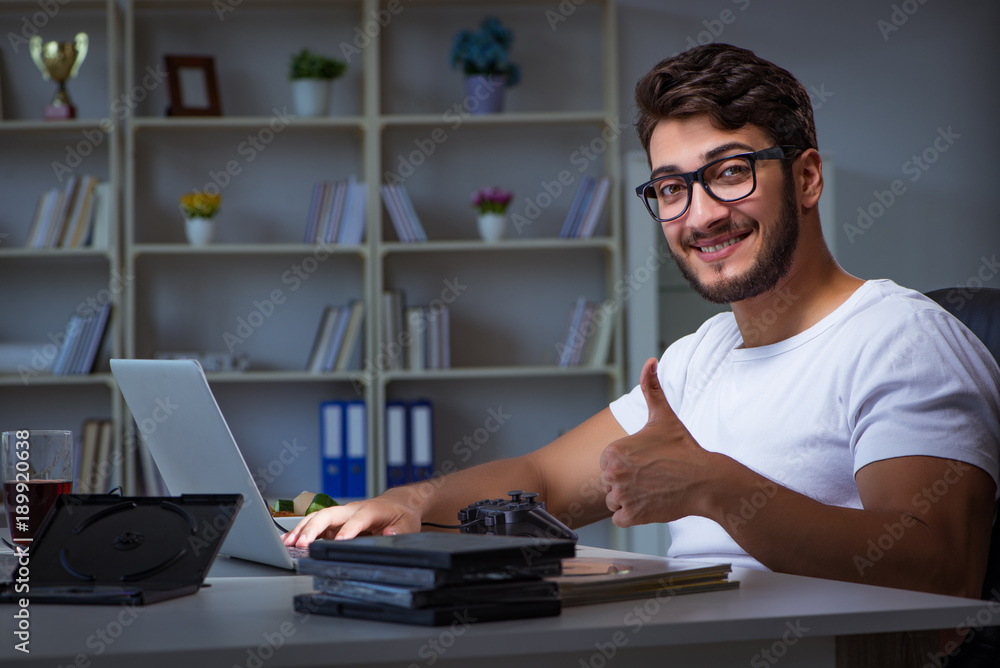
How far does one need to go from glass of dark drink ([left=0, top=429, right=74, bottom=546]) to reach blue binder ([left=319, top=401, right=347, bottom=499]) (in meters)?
2.20

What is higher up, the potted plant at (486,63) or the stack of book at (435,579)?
the potted plant at (486,63)

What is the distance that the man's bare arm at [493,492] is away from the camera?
122 cm

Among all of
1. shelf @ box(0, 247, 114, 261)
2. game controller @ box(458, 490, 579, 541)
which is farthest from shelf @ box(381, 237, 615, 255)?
game controller @ box(458, 490, 579, 541)

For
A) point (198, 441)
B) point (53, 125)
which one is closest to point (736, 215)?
point (198, 441)

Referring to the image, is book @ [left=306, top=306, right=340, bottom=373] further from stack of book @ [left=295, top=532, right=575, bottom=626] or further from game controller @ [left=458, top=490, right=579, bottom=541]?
stack of book @ [left=295, top=532, right=575, bottom=626]

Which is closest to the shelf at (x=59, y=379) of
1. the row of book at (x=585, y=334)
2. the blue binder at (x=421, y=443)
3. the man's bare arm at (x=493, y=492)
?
the blue binder at (x=421, y=443)

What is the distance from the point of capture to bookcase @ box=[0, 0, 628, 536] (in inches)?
143

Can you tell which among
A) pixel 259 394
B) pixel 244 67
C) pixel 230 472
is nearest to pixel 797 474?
pixel 230 472

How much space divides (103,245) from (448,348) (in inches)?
48.7

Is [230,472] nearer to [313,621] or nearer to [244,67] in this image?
[313,621]

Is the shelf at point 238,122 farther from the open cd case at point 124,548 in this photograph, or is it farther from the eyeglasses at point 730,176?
the open cd case at point 124,548

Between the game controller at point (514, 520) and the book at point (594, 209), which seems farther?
the book at point (594, 209)

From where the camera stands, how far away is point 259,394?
3691 millimetres

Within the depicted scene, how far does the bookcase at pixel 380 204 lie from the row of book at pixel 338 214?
0.12 metres
